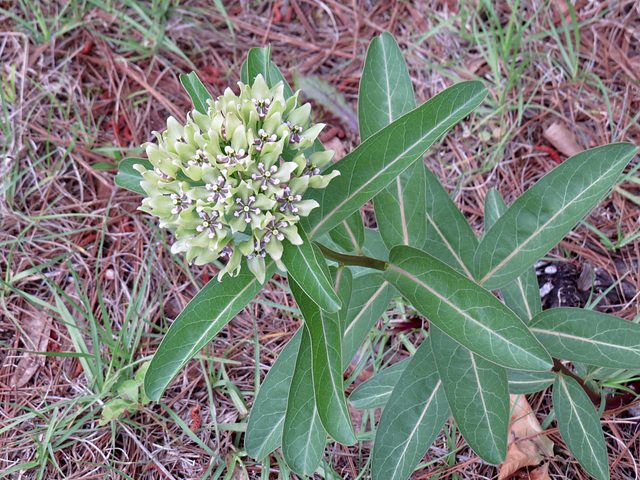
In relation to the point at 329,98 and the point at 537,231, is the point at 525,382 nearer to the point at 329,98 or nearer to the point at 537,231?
the point at 537,231

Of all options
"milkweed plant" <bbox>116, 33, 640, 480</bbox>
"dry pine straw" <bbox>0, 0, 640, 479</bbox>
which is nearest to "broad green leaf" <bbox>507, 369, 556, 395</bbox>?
"milkweed plant" <bbox>116, 33, 640, 480</bbox>

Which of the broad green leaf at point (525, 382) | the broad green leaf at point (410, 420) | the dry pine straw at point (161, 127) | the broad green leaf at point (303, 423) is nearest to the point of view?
the broad green leaf at point (303, 423)

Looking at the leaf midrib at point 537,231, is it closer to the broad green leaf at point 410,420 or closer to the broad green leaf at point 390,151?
the broad green leaf at point 410,420

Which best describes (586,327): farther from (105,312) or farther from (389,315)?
(105,312)

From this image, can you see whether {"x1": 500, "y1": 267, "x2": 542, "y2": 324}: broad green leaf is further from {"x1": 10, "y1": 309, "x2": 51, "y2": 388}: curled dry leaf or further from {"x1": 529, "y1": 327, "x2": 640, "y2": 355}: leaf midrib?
{"x1": 10, "y1": 309, "x2": 51, "y2": 388}: curled dry leaf

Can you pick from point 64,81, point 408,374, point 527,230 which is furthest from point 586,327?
point 64,81

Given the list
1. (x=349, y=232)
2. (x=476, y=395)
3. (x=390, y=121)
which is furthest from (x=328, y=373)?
(x=390, y=121)

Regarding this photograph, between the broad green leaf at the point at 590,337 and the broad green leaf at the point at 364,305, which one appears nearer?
the broad green leaf at the point at 590,337

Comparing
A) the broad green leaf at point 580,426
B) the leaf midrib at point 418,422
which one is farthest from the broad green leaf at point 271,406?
the broad green leaf at point 580,426
